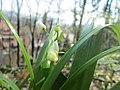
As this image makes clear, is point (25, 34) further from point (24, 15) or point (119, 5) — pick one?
point (119, 5)

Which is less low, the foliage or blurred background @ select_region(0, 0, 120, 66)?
the foliage

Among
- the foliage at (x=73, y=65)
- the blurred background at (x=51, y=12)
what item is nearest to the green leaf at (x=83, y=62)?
the foliage at (x=73, y=65)

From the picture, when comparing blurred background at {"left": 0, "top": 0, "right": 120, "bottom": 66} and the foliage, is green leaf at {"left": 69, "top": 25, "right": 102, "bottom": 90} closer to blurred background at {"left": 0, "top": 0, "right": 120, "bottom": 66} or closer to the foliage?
the foliage

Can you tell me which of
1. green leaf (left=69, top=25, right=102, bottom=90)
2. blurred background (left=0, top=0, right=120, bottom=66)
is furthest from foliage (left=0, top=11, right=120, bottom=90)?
blurred background (left=0, top=0, right=120, bottom=66)

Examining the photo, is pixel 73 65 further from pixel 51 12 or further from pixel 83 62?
pixel 51 12

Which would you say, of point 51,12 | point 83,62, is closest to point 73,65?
point 83,62

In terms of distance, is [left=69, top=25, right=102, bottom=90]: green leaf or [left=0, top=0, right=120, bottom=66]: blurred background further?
[left=0, top=0, right=120, bottom=66]: blurred background

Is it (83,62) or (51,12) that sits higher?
(83,62)

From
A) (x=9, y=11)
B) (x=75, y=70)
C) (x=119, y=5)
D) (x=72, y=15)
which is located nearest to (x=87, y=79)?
(x=75, y=70)

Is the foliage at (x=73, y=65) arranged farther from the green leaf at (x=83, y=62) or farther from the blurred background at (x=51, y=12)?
the blurred background at (x=51, y=12)

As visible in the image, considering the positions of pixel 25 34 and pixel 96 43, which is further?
pixel 25 34

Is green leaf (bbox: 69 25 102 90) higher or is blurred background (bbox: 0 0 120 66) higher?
green leaf (bbox: 69 25 102 90)
